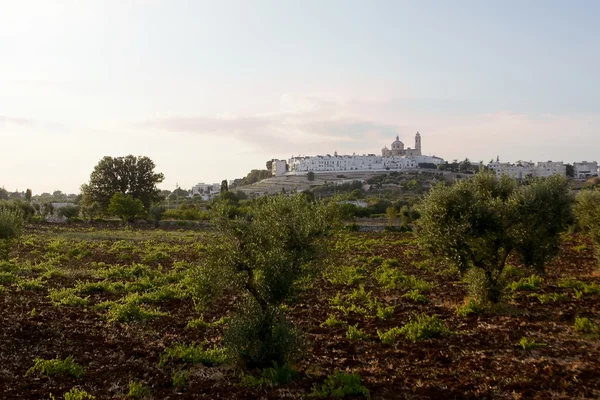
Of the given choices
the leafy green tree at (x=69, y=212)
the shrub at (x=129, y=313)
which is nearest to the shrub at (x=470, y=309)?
the shrub at (x=129, y=313)

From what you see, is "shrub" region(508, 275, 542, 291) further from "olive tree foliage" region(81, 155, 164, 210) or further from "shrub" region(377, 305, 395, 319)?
"olive tree foliage" region(81, 155, 164, 210)

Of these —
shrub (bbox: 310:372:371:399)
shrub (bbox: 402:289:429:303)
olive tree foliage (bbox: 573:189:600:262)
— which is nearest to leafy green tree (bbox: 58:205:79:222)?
shrub (bbox: 402:289:429:303)

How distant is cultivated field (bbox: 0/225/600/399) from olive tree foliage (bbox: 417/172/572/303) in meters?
1.90

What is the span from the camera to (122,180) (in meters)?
95.1

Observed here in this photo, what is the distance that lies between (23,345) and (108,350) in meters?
2.82

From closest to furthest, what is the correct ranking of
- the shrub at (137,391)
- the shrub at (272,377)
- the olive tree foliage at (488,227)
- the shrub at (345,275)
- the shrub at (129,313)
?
1. the shrub at (137,391)
2. the shrub at (272,377)
3. the shrub at (129,313)
4. the olive tree foliage at (488,227)
5. the shrub at (345,275)

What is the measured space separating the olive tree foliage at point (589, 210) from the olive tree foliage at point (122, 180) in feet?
262

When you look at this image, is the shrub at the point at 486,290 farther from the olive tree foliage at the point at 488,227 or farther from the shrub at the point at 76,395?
the shrub at the point at 76,395

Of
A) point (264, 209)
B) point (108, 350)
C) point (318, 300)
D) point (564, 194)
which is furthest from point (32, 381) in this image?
point (564, 194)

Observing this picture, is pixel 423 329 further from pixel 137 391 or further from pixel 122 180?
pixel 122 180

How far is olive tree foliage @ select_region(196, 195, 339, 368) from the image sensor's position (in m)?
12.9

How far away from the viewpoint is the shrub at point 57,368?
1288cm

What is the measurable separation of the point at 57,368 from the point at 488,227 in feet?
53.8

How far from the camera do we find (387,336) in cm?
1590
